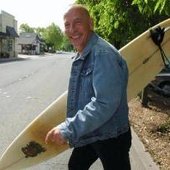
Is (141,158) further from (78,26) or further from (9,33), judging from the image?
(9,33)

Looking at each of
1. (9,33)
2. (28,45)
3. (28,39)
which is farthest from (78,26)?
(28,39)

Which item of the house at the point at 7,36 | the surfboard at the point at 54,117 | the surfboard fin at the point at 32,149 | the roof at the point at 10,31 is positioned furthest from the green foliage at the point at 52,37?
the surfboard fin at the point at 32,149

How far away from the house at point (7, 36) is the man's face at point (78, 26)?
2788 inches

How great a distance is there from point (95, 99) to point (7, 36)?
79.3m

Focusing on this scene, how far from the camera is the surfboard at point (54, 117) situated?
4199 millimetres

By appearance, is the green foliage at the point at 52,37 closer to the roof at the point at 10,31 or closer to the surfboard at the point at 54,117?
the roof at the point at 10,31

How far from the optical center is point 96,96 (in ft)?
10.5

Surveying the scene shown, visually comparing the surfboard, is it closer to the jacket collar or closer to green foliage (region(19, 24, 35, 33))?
the jacket collar

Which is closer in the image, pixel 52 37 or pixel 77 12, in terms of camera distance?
pixel 77 12

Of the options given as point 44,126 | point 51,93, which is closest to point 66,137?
point 44,126

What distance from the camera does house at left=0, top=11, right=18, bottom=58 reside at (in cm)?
7625

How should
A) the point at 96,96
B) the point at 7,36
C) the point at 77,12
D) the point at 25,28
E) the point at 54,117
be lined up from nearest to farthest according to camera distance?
the point at 96,96, the point at 77,12, the point at 54,117, the point at 7,36, the point at 25,28

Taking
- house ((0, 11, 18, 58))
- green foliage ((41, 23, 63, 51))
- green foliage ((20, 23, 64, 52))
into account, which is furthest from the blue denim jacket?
green foliage ((41, 23, 63, 51))

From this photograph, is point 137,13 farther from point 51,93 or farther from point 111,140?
point 111,140
